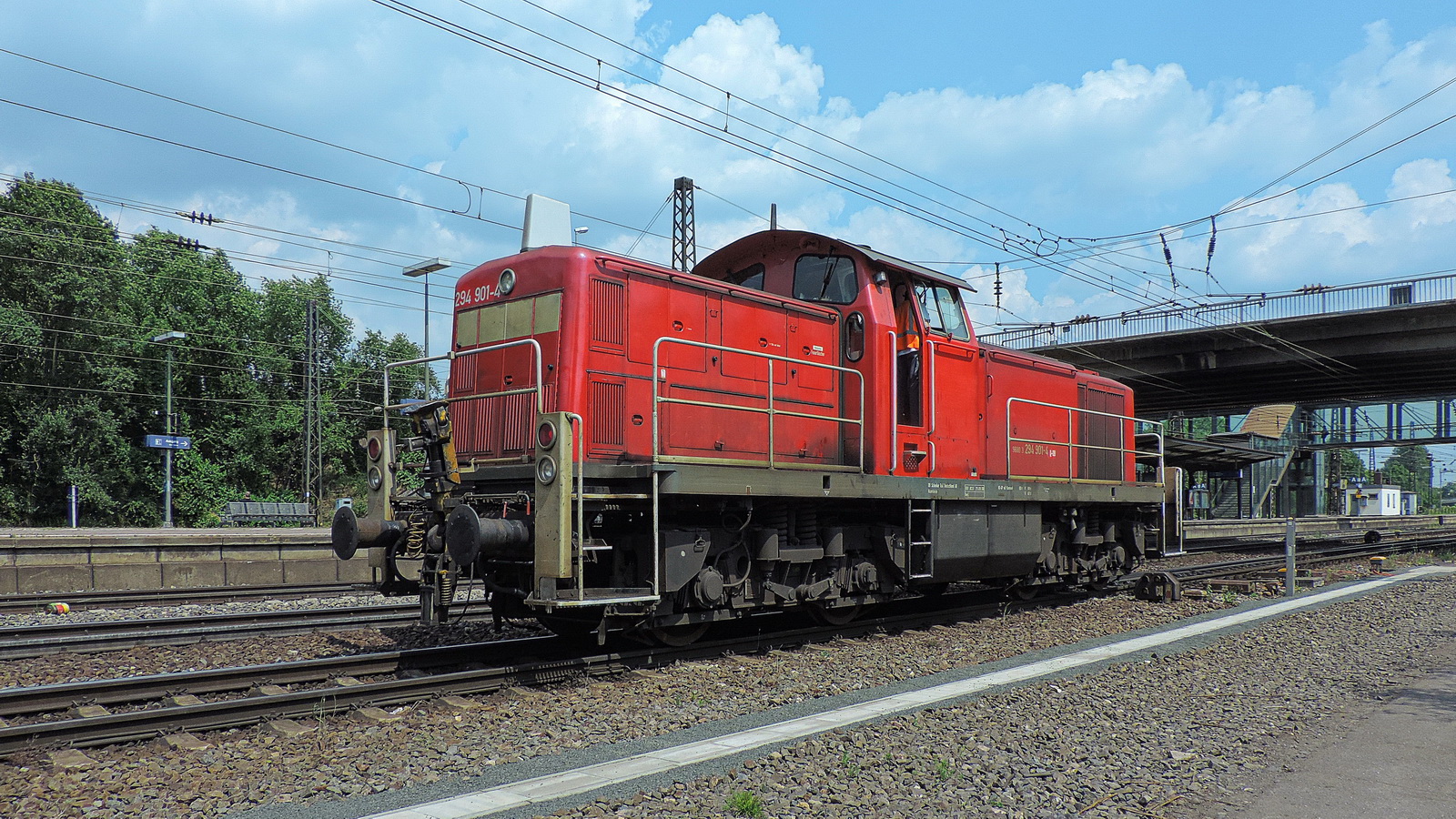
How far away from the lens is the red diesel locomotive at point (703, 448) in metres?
6.61

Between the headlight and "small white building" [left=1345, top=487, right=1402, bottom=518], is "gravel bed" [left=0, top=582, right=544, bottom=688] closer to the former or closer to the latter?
the headlight

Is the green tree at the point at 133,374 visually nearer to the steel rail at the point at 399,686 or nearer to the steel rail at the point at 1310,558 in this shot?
the steel rail at the point at 399,686

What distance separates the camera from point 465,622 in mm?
9500

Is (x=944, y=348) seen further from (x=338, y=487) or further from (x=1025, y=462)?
(x=338, y=487)

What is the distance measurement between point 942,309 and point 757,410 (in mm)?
3399

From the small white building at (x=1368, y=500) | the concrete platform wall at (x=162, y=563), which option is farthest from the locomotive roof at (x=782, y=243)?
the small white building at (x=1368, y=500)

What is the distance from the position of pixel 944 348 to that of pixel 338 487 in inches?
1771

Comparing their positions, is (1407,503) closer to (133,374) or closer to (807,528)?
(807,528)

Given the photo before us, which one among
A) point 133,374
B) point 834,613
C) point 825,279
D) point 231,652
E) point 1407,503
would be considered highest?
point 133,374

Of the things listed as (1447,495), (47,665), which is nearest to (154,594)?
(47,665)

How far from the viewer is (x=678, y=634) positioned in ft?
25.3

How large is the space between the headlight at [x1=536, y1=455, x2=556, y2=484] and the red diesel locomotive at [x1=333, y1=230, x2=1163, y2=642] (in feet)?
0.04

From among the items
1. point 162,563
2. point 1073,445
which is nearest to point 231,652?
point 162,563

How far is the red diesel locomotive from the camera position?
6.61m
